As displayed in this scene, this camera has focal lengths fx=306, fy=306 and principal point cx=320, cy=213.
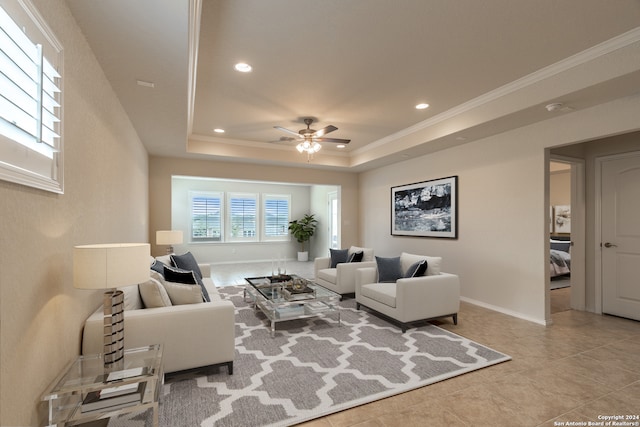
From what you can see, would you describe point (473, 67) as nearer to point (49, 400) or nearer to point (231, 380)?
point (231, 380)

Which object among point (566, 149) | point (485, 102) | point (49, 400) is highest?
point (485, 102)

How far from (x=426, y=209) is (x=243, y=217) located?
5882mm

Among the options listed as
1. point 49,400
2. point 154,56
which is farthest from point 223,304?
point 154,56

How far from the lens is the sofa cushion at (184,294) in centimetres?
256

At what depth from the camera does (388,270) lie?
13.8ft

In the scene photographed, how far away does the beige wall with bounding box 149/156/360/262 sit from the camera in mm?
→ 5793

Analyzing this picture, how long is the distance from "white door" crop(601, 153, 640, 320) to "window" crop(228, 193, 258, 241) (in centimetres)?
806

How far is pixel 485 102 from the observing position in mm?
3818

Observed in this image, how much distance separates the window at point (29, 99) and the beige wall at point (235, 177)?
4536mm

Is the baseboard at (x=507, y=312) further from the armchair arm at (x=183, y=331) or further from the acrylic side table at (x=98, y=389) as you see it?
the acrylic side table at (x=98, y=389)

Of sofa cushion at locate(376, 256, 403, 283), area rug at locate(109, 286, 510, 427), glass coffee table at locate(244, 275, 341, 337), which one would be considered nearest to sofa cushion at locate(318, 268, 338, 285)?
glass coffee table at locate(244, 275, 341, 337)

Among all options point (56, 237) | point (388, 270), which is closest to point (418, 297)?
point (388, 270)

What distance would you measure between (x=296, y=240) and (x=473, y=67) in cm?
778

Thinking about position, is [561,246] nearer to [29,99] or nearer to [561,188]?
[561,188]
